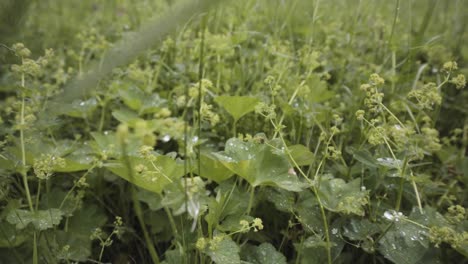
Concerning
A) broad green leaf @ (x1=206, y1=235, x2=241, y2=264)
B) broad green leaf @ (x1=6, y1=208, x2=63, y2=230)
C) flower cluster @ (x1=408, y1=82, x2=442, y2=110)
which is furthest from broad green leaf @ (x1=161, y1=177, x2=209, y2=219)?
flower cluster @ (x1=408, y1=82, x2=442, y2=110)

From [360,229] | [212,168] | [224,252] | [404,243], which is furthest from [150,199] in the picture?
[404,243]

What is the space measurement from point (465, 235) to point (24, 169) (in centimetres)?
108

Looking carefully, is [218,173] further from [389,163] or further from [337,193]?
[389,163]

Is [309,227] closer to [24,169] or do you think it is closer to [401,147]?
[401,147]

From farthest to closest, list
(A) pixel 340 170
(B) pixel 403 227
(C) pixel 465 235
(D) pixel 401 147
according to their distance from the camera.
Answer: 1. (A) pixel 340 170
2. (D) pixel 401 147
3. (B) pixel 403 227
4. (C) pixel 465 235

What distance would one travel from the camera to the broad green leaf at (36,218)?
41.4 inches

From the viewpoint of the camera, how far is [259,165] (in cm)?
110

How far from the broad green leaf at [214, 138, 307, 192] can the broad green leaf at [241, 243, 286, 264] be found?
169 mm

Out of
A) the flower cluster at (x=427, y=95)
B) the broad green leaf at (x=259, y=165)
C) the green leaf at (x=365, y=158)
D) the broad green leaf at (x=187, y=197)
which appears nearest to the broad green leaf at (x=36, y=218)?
the broad green leaf at (x=187, y=197)

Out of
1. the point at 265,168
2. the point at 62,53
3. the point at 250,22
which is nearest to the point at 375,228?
the point at 265,168

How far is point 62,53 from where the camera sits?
2.18 meters

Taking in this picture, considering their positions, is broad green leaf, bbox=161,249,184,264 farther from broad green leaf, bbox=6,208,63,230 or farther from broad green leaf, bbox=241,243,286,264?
broad green leaf, bbox=6,208,63,230

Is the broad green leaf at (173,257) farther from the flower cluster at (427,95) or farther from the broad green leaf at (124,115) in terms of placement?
the flower cluster at (427,95)

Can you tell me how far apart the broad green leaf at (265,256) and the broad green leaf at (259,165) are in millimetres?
169
